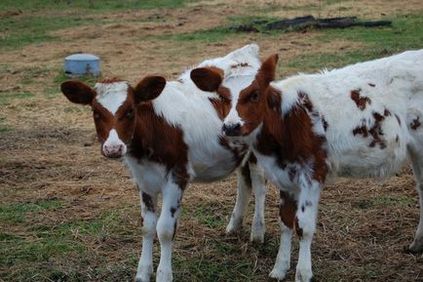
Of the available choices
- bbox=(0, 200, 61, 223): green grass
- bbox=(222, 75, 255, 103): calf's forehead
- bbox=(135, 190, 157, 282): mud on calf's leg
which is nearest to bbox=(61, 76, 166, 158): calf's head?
bbox=(222, 75, 255, 103): calf's forehead

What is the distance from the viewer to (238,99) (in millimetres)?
5016

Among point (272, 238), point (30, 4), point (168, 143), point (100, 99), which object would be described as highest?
point (100, 99)

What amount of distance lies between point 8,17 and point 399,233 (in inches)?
841

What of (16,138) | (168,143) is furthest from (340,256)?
(16,138)

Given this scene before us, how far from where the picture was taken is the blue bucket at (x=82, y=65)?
14.4 metres

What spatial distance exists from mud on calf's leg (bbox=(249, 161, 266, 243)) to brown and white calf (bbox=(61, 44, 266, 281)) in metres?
0.43

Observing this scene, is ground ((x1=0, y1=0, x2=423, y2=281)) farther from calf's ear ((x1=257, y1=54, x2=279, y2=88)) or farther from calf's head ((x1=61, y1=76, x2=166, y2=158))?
calf's ear ((x1=257, y1=54, x2=279, y2=88))

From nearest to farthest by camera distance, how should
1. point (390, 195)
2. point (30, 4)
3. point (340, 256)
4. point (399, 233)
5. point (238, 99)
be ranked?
point (238, 99) → point (340, 256) → point (399, 233) → point (390, 195) → point (30, 4)

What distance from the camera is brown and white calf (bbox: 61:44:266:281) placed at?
5.18 metres

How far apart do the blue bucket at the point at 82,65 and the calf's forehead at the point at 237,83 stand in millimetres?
9681

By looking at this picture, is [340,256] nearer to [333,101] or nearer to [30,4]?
[333,101]

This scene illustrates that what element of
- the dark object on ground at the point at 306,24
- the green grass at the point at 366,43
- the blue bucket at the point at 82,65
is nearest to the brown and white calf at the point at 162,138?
the green grass at the point at 366,43

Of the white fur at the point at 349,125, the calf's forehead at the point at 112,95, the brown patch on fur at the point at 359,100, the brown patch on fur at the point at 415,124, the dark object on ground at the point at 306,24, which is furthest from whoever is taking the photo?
the dark object on ground at the point at 306,24

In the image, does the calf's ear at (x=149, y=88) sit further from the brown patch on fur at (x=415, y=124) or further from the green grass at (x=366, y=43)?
the green grass at (x=366, y=43)
